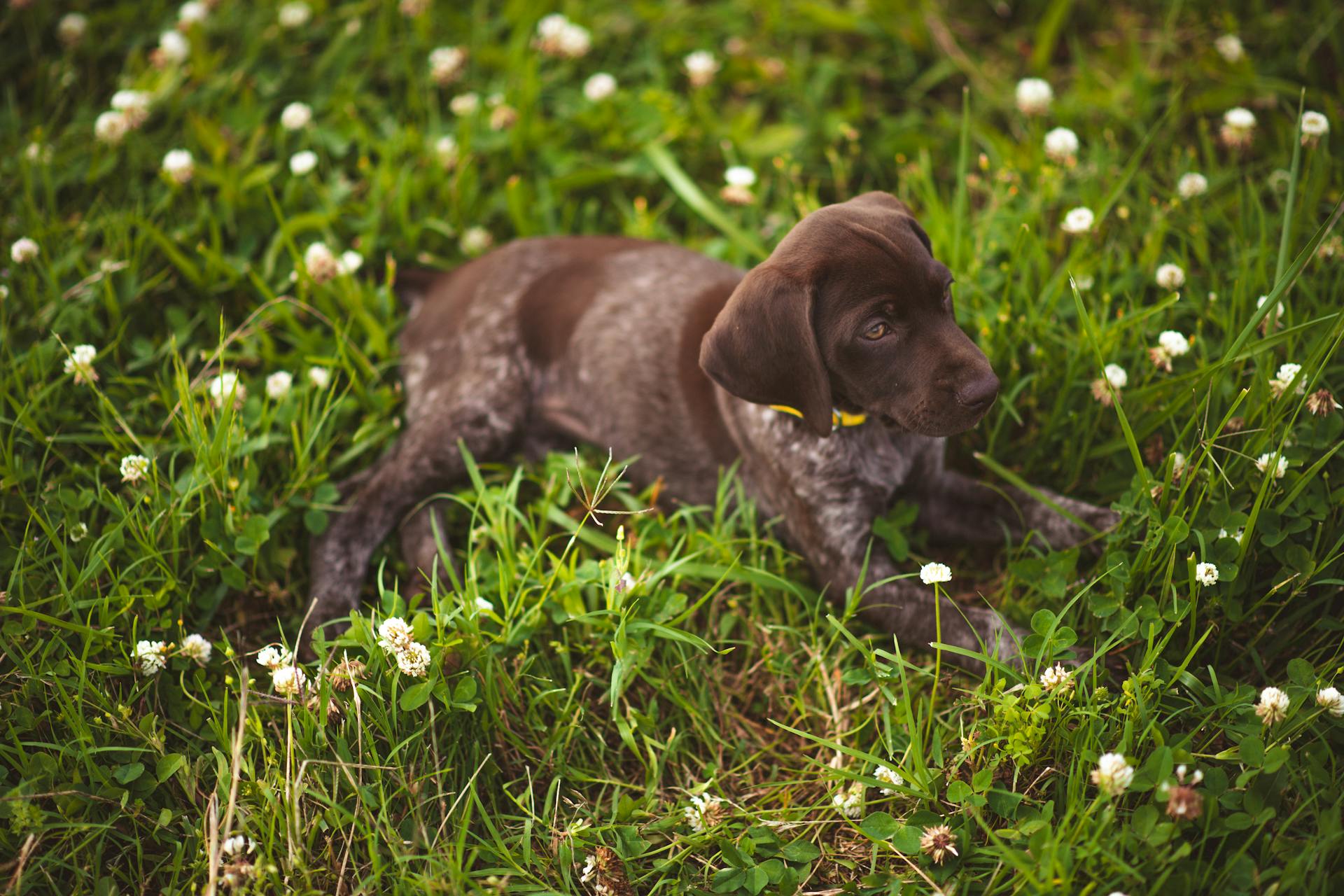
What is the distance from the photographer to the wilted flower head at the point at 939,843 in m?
2.78

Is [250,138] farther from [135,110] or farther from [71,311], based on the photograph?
[71,311]

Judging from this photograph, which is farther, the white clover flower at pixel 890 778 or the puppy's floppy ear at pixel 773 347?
the puppy's floppy ear at pixel 773 347

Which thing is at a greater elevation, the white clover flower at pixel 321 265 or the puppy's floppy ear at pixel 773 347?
the puppy's floppy ear at pixel 773 347

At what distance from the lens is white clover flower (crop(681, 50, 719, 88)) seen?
17.3ft

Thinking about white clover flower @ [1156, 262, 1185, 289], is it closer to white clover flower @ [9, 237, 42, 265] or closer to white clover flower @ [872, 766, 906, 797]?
white clover flower @ [872, 766, 906, 797]

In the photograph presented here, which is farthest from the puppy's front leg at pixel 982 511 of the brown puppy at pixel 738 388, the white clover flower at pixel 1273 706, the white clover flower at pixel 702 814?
the white clover flower at pixel 702 814

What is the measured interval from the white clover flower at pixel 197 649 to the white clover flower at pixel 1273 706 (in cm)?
323

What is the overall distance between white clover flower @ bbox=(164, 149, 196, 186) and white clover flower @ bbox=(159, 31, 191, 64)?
948 mm

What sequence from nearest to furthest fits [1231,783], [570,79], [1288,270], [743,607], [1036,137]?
1. [1231,783]
2. [1288,270]
3. [743,607]
4. [1036,137]
5. [570,79]

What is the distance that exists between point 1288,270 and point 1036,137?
1.96 m

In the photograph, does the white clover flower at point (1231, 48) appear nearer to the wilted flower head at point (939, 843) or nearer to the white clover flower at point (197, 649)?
the wilted flower head at point (939, 843)

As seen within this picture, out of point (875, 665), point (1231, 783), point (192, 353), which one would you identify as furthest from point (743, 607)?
point (192, 353)

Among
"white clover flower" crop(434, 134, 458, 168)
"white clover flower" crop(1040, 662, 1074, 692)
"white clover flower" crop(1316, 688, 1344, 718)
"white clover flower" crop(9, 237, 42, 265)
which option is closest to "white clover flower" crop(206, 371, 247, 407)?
"white clover flower" crop(9, 237, 42, 265)

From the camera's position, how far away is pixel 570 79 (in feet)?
18.1
